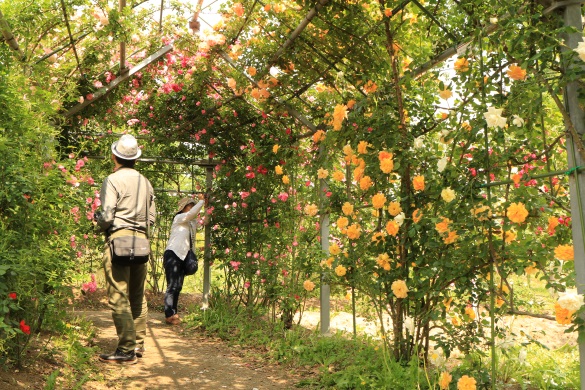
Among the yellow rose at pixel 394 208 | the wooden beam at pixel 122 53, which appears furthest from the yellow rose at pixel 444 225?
the wooden beam at pixel 122 53

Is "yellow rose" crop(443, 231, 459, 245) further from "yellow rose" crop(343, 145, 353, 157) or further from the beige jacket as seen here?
the beige jacket

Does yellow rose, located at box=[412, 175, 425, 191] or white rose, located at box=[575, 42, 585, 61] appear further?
yellow rose, located at box=[412, 175, 425, 191]

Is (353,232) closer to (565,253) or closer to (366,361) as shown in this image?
(366,361)

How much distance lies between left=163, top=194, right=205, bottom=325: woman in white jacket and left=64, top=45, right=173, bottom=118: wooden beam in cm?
150

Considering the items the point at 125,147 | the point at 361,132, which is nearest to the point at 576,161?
the point at 361,132

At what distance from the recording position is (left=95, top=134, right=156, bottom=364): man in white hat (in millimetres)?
4078

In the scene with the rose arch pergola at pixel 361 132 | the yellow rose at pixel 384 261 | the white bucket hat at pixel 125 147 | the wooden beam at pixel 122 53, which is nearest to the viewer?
the rose arch pergola at pixel 361 132

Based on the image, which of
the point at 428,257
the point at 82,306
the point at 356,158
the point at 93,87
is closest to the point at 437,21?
the point at 356,158

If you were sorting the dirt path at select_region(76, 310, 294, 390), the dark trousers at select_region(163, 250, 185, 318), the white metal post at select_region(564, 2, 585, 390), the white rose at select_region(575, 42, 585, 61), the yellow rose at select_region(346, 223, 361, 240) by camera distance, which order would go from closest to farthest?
the white rose at select_region(575, 42, 585, 61) → the white metal post at select_region(564, 2, 585, 390) → the yellow rose at select_region(346, 223, 361, 240) → the dirt path at select_region(76, 310, 294, 390) → the dark trousers at select_region(163, 250, 185, 318)

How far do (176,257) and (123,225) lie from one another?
221cm

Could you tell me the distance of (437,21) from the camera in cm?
336

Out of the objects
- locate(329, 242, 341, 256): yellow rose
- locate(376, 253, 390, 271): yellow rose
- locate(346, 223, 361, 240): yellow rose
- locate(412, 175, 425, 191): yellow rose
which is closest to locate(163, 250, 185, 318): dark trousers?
locate(329, 242, 341, 256): yellow rose

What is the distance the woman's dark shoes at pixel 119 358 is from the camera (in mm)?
4105

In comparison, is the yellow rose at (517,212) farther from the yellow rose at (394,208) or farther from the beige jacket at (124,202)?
the beige jacket at (124,202)
